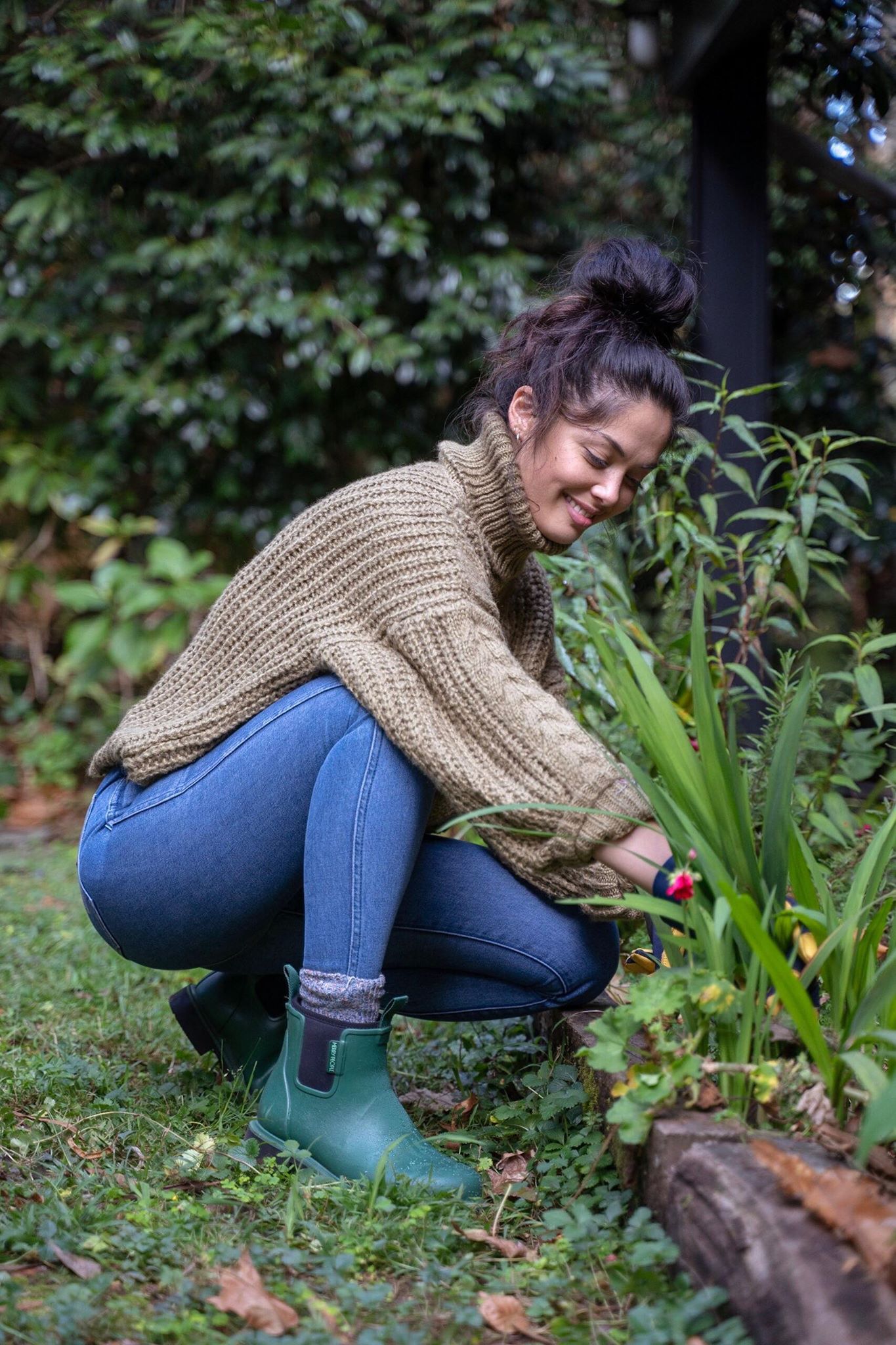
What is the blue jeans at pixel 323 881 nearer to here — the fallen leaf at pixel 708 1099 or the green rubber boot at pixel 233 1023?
the green rubber boot at pixel 233 1023

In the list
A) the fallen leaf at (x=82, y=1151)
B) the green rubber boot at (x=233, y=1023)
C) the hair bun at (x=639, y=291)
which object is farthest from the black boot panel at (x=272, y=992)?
the hair bun at (x=639, y=291)

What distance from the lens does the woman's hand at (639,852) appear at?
4.61ft

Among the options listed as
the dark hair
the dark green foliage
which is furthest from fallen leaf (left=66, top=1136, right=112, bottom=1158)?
the dark green foliage

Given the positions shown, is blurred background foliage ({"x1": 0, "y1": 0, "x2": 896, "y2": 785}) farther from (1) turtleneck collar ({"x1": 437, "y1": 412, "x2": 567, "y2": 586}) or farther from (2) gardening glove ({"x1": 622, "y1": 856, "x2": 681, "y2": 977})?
(2) gardening glove ({"x1": 622, "y1": 856, "x2": 681, "y2": 977})

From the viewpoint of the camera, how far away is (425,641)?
1501 mm

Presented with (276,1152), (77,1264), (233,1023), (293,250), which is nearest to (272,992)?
(233,1023)

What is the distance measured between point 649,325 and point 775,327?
6.92 feet

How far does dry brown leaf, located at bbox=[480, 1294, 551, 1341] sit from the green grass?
0.01 m

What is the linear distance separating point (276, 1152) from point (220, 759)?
1.58ft

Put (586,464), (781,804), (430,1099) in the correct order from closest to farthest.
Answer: (781,804) < (586,464) < (430,1099)

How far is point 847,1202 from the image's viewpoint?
3.24 feet

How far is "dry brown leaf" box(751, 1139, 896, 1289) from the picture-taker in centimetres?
95

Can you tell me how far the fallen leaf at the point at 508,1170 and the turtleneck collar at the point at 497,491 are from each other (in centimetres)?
77

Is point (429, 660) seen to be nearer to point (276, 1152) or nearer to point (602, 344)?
point (602, 344)
